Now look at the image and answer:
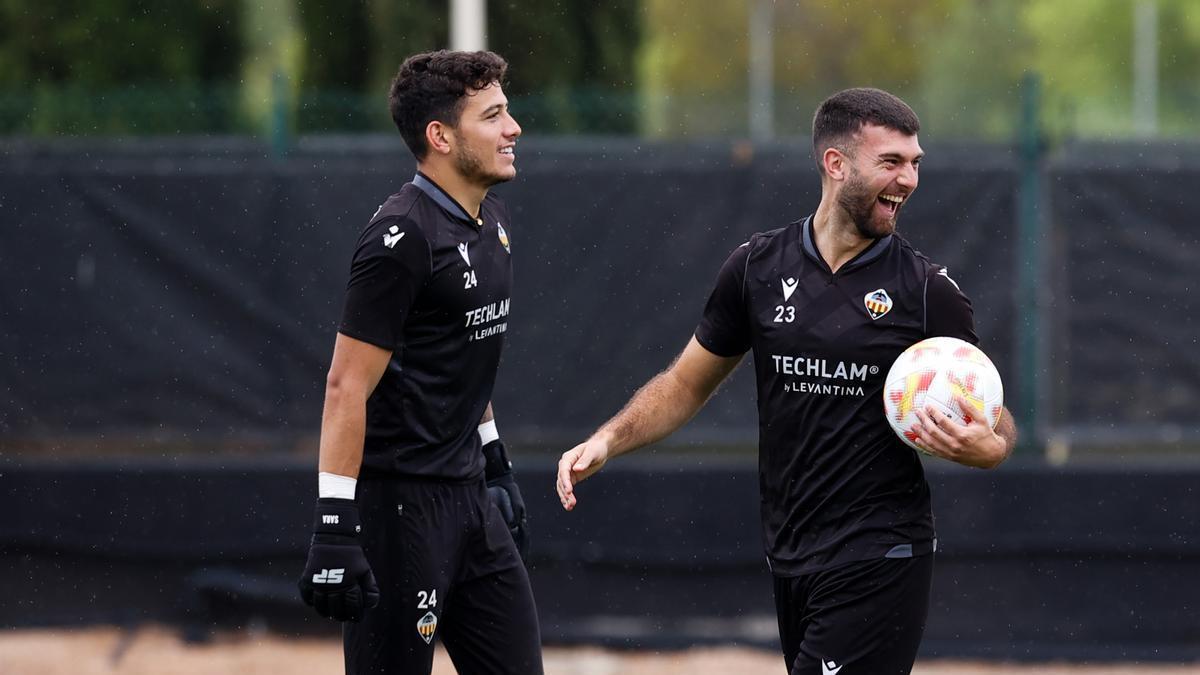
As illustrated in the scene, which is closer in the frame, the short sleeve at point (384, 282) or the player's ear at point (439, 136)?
the short sleeve at point (384, 282)

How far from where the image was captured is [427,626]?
15.9ft

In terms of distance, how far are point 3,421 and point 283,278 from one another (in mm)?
1751

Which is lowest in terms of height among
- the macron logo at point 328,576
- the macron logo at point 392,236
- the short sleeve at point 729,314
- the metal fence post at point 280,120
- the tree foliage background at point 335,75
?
the macron logo at point 328,576

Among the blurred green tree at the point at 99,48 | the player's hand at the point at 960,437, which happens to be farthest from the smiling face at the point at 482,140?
the blurred green tree at the point at 99,48

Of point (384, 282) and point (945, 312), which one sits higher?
point (384, 282)

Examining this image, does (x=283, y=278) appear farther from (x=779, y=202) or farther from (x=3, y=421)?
(x=779, y=202)

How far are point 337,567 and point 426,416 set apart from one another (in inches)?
21.9

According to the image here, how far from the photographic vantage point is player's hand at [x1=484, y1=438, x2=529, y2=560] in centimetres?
539

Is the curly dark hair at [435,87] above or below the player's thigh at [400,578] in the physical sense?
above

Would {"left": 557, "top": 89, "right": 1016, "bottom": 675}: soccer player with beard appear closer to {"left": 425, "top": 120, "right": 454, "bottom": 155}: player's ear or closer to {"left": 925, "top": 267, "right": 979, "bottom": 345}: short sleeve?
{"left": 925, "top": 267, "right": 979, "bottom": 345}: short sleeve

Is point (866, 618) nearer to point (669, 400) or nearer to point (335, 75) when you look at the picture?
point (669, 400)

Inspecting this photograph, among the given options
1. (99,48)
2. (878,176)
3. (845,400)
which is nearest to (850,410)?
(845,400)

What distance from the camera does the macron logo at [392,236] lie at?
463cm

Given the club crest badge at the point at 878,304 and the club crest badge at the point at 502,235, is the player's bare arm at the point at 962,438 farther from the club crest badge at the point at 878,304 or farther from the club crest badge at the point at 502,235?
the club crest badge at the point at 502,235
